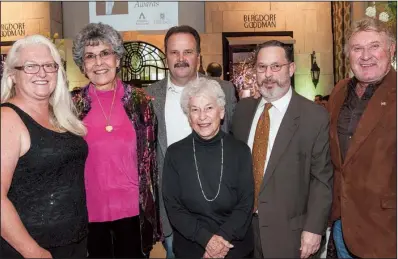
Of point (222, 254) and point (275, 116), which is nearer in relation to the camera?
point (222, 254)

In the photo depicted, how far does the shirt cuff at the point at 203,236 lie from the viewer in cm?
237

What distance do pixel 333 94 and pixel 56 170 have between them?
5.14 ft

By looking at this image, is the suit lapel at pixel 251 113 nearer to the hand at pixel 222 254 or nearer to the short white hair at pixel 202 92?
the short white hair at pixel 202 92

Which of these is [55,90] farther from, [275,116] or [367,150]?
[367,150]

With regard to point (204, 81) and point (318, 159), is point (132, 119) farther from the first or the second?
point (318, 159)

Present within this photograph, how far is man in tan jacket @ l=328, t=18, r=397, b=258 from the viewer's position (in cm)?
230

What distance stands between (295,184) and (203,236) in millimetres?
543

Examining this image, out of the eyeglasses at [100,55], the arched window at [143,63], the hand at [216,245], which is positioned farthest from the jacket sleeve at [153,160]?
the arched window at [143,63]

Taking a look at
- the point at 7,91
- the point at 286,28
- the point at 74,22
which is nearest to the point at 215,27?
the point at 286,28

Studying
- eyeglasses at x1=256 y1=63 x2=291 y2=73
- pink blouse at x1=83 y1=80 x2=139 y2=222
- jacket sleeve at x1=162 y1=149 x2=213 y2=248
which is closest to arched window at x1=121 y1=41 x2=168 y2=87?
pink blouse at x1=83 y1=80 x2=139 y2=222

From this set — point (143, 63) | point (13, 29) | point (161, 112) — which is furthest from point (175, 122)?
point (13, 29)

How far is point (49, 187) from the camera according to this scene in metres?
2.07

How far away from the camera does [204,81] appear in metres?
2.53

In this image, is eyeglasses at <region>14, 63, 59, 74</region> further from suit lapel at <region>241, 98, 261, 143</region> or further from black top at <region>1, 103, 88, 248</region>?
suit lapel at <region>241, 98, 261, 143</region>
